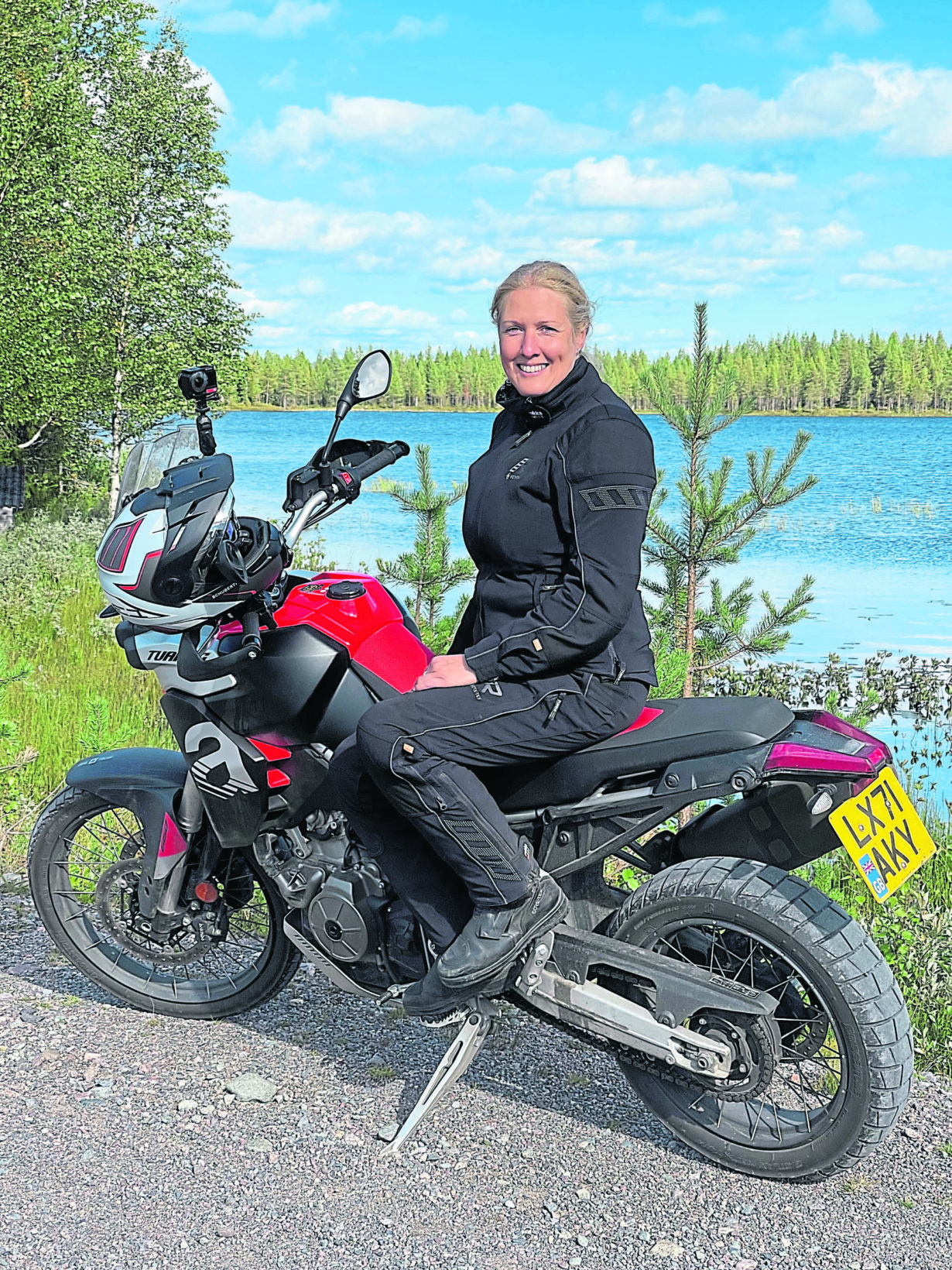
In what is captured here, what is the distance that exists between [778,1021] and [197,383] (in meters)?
2.38

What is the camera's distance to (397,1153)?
354cm

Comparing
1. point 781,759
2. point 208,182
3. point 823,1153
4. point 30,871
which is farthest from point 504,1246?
point 208,182

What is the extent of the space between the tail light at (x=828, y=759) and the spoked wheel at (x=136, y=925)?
5.97ft

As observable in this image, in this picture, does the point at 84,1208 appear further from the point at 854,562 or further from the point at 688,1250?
the point at 854,562

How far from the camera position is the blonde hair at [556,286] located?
341cm

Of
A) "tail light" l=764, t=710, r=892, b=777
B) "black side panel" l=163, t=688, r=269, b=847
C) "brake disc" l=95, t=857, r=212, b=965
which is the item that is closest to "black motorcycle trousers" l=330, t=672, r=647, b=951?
"tail light" l=764, t=710, r=892, b=777

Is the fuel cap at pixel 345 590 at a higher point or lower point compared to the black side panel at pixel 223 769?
higher

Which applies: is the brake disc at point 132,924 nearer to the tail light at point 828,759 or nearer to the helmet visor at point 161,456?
the helmet visor at point 161,456

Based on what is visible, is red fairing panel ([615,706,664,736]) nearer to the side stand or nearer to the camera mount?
the side stand

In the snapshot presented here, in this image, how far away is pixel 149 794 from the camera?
424cm

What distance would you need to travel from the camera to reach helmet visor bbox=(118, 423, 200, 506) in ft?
11.9

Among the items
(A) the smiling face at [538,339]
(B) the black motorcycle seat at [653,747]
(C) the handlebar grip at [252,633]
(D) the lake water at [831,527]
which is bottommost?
(D) the lake water at [831,527]

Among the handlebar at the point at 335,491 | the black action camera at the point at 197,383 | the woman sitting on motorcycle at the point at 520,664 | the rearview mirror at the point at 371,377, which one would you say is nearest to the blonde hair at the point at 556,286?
the woman sitting on motorcycle at the point at 520,664

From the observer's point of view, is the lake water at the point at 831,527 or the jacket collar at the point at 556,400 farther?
the lake water at the point at 831,527
